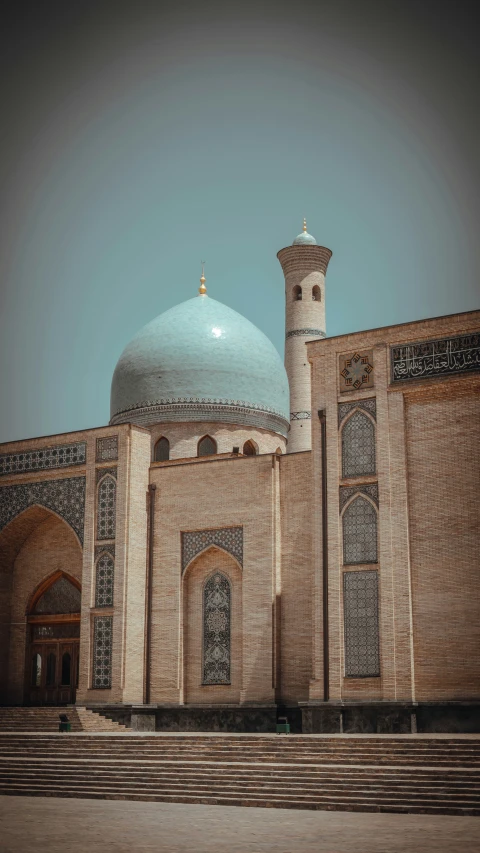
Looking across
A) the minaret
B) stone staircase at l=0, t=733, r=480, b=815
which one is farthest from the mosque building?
the minaret

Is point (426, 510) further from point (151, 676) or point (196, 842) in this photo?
point (196, 842)

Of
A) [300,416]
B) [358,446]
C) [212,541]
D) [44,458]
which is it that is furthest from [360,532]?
[300,416]

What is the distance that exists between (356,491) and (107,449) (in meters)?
4.90

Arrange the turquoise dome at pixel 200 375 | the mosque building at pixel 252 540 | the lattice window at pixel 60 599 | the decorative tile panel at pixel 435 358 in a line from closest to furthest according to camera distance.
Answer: the mosque building at pixel 252 540, the decorative tile panel at pixel 435 358, the lattice window at pixel 60 599, the turquoise dome at pixel 200 375

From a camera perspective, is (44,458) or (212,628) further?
(44,458)

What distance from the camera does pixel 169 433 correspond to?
20.3 meters

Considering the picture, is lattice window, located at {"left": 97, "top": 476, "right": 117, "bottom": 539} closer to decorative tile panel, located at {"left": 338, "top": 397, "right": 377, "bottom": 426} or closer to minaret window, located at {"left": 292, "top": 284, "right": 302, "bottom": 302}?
decorative tile panel, located at {"left": 338, "top": 397, "right": 377, "bottom": 426}

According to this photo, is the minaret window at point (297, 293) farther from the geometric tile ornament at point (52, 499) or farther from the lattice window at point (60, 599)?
the lattice window at point (60, 599)

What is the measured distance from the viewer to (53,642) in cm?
1922

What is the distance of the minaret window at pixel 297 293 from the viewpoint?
2581cm

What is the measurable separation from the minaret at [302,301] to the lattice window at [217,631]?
889 centimetres

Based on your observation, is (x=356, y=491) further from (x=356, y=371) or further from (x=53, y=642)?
(x=53, y=642)

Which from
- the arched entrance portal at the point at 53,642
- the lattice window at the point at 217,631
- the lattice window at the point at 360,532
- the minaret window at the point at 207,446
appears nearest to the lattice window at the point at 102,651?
the lattice window at the point at 217,631

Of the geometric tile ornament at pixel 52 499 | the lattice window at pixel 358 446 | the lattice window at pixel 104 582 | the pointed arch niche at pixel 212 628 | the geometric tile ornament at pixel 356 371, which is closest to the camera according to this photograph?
the lattice window at pixel 358 446
